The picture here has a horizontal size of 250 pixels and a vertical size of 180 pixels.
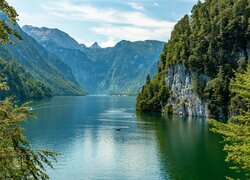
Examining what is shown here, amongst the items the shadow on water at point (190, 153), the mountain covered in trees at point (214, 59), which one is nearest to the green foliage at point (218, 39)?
the mountain covered in trees at point (214, 59)

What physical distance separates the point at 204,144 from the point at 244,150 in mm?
77898

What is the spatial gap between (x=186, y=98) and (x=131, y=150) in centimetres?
10147

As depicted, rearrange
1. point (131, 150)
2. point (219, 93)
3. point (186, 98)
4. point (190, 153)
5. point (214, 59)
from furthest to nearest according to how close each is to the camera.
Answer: point (186, 98), point (214, 59), point (219, 93), point (131, 150), point (190, 153)

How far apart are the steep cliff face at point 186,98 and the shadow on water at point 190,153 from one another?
44881 mm

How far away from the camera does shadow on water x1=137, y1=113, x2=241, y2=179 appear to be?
69644 mm

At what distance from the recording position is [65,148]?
94.2 metres

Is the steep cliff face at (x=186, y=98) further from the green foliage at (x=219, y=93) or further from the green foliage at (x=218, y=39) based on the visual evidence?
the green foliage at (x=218, y=39)

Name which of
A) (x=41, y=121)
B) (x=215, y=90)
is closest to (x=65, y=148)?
(x=41, y=121)

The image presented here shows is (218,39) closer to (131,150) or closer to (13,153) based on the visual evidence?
(131,150)

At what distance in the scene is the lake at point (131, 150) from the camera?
69812 mm

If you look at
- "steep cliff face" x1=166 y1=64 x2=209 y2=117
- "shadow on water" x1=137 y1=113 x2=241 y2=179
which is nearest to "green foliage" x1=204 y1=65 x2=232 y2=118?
"steep cliff face" x1=166 y1=64 x2=209 y2=117

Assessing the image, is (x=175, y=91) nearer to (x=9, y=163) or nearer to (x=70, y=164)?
(x=70, y=164)

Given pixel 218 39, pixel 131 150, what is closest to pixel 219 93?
pixel 218 39

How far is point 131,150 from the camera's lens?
9181 cm
